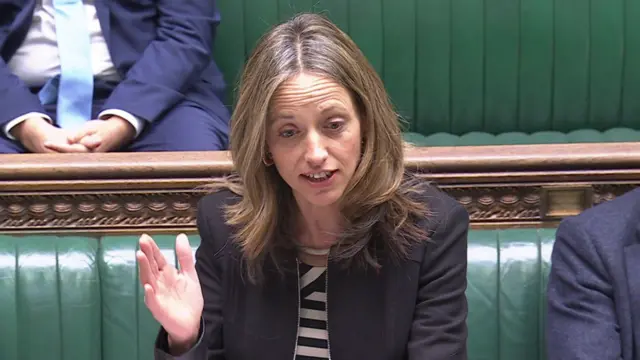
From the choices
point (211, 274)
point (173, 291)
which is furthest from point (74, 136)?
point (173, 291)

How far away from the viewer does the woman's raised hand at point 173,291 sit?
103 cm

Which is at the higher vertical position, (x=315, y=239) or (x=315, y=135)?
(x=315, y=135)

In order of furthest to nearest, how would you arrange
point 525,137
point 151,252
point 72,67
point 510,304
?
point 525,137
point 72,67
point 510,304
point 151,252

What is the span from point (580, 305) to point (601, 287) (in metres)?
0.04

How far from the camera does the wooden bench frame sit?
1.46m

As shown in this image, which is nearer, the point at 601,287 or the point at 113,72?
the point at 601,287

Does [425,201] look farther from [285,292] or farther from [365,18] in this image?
[365,18]

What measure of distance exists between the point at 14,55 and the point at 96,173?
451mm

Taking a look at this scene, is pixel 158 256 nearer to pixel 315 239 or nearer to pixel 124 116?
pixel 315 239

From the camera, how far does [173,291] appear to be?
106cm

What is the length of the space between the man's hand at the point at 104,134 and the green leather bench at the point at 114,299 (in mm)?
207

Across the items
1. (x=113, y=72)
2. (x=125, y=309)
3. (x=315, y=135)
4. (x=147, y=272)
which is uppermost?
(x=113, y=72)

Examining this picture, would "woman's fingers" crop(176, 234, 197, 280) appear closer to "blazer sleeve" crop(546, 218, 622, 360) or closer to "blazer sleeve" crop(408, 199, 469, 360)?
"blazer sleeve" crop(408, 199, 469, 360)

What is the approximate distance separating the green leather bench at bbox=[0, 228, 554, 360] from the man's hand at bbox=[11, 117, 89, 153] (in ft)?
0.63
